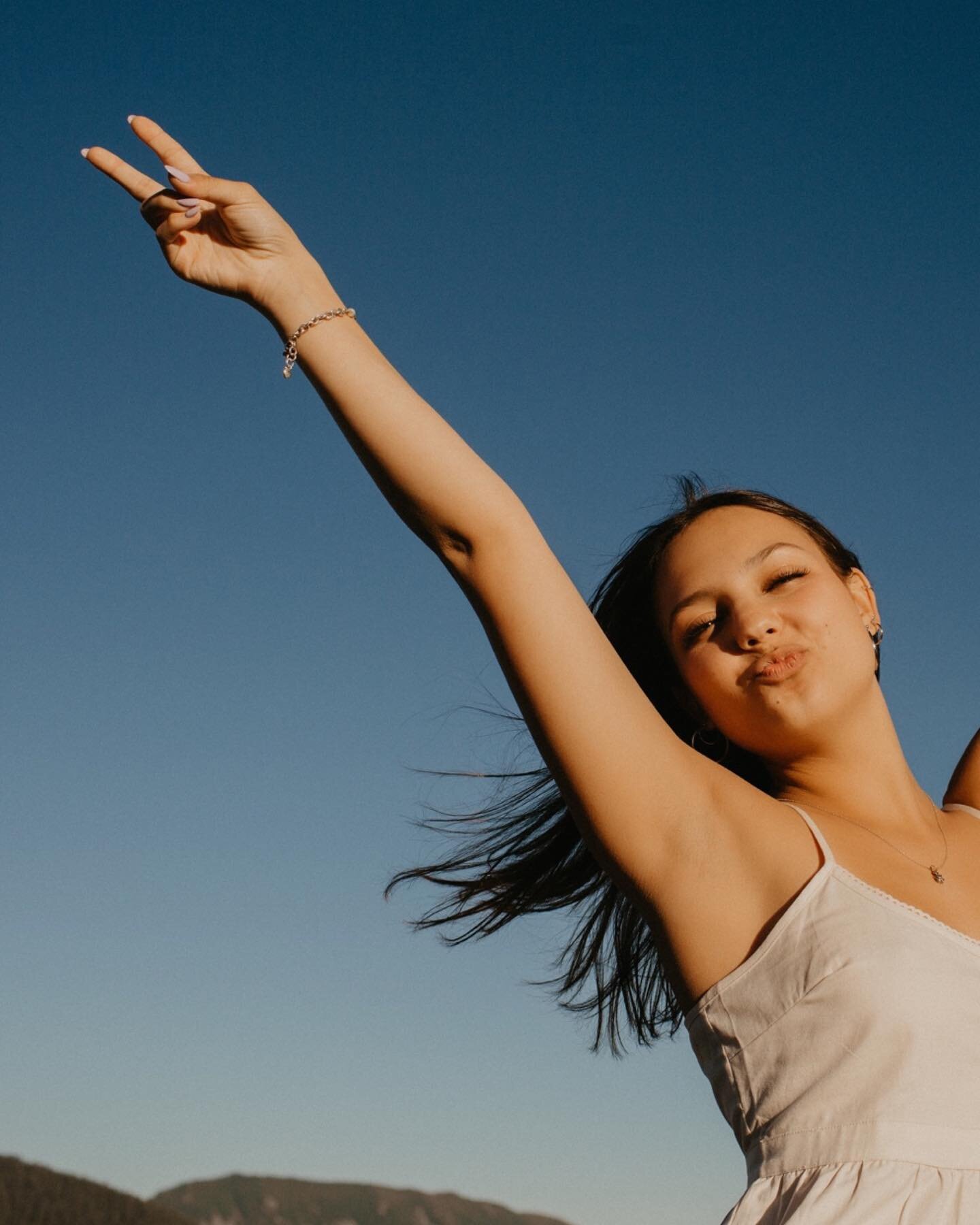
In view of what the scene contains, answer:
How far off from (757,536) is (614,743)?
1.16 m

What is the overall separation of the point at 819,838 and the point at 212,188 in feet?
6.54

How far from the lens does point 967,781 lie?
404 centimetres

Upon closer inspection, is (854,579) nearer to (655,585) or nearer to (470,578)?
(655,585)

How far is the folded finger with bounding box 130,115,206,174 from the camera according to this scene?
2.92m

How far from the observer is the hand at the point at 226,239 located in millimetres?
2830

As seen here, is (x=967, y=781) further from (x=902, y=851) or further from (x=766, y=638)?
(x=766, y=638)

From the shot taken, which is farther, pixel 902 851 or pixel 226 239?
pixel 902 851

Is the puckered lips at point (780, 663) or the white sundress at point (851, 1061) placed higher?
the puckered lips at point (780, 663)

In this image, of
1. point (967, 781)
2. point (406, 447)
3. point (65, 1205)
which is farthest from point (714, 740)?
point (65, 1205)

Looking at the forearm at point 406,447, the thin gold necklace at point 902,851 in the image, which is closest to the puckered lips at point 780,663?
the thin gold necklace at point 902,851

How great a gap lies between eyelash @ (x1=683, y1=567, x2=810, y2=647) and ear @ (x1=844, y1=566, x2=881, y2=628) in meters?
0.58

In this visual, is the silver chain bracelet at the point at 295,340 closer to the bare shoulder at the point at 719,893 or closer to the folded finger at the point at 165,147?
the folded finger at the point at 165,147

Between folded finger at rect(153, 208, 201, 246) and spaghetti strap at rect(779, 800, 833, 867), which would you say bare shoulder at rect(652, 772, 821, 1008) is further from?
folded finger at rect(153, 208, 201, 246)

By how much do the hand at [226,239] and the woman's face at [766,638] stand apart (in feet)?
4.32
